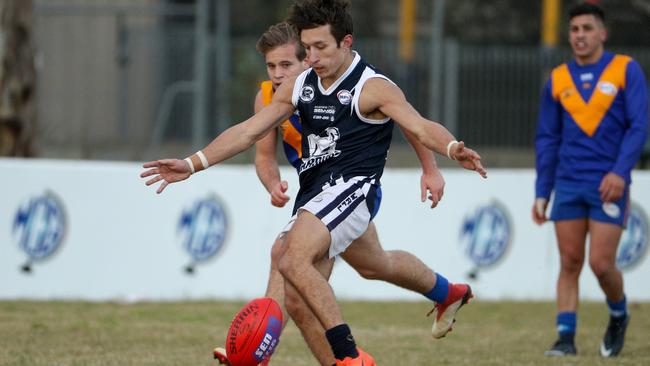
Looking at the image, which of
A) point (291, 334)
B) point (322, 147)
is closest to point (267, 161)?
point (322, 147)

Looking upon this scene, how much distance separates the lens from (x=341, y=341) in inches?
243

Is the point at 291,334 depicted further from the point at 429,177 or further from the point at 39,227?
the point at 429,177

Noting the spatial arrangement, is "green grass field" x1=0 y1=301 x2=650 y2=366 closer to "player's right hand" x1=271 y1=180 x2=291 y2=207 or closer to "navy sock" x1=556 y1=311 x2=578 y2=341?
"navy sock" x1=556 y1=311 x2=578 y2=341

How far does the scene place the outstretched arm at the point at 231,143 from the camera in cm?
636

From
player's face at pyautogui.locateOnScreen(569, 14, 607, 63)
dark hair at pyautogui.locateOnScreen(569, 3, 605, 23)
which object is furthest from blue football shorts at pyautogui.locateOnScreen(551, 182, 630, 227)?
dark hair at pyautogui.locateOnScreen(569, 3, 605, 23)

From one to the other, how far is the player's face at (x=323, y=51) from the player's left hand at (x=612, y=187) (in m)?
2.50

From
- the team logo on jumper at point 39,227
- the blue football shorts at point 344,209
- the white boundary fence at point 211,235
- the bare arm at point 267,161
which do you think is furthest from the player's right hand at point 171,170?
the team logo on jumper at point 39,227

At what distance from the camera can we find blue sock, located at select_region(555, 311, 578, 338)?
8.30m

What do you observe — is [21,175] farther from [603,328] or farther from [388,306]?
[603,328]

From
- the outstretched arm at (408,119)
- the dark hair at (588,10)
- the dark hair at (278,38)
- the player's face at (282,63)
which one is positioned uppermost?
the dark hair at (588,10)

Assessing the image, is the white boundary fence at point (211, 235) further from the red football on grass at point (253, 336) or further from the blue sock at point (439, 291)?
the red football on grass at point (253, 336)

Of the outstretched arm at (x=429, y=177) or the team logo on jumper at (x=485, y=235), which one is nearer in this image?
the outstretched arm at (x=429, y=177)

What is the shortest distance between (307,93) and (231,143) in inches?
19.0

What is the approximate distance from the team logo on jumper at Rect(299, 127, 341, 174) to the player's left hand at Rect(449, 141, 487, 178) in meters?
0.74
